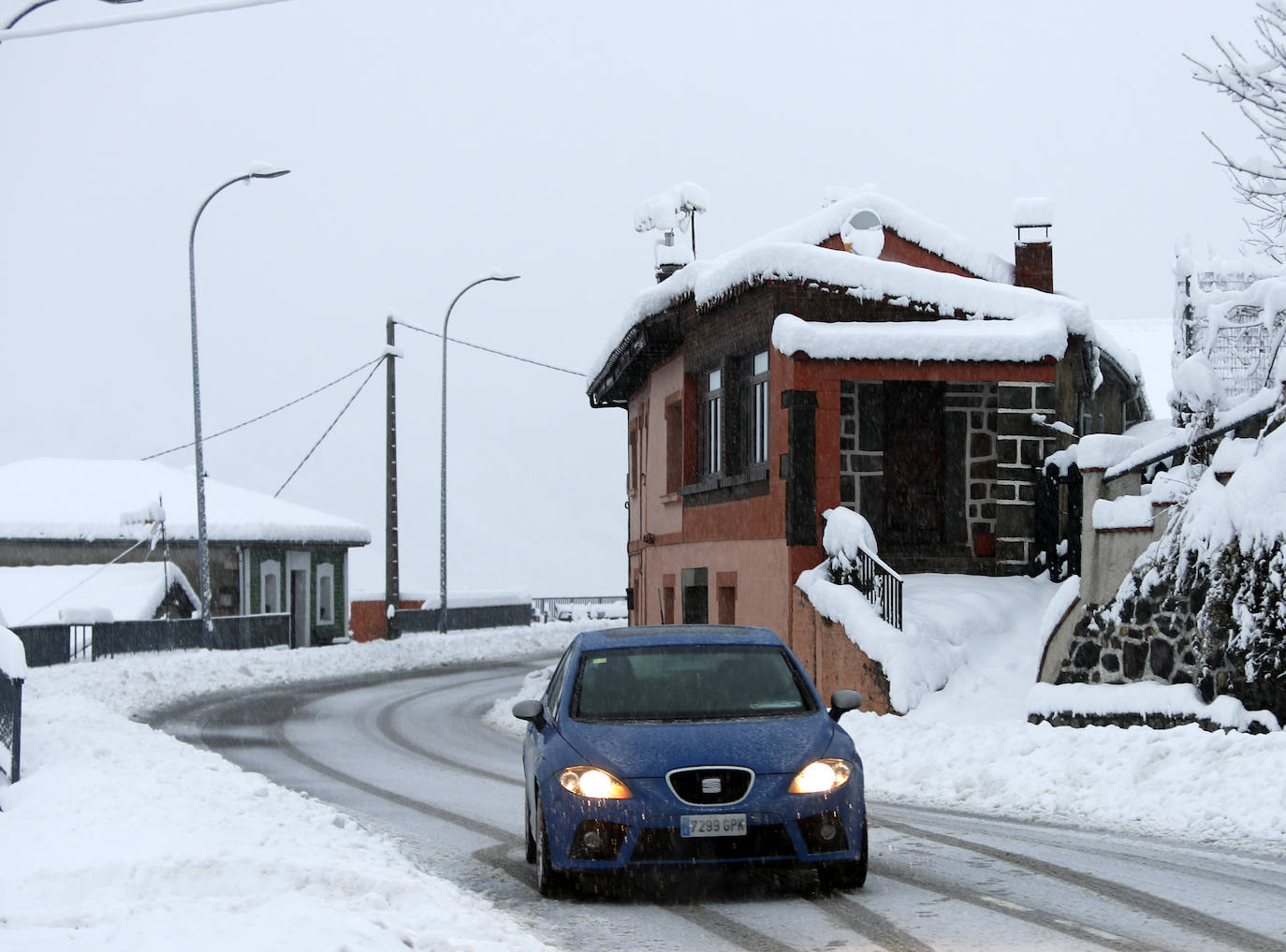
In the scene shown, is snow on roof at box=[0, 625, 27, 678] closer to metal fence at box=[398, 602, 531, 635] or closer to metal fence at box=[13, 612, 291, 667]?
metal fence at box=[13, 612, 291, 667]

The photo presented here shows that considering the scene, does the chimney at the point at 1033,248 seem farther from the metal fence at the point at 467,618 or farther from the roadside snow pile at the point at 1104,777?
the metal fence at the point at 467,618

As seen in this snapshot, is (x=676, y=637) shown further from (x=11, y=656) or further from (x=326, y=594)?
(x=326, y=594)

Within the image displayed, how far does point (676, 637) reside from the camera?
9.59 m

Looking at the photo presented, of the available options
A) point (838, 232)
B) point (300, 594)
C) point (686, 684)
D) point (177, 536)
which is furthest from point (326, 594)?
point (686, 684)

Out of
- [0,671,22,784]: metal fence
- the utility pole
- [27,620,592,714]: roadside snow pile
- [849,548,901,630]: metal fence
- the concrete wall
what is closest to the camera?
[0,671,22,784]: metal fence

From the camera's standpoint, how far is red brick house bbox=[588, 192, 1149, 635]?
20.3m

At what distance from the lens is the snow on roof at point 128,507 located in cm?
4453

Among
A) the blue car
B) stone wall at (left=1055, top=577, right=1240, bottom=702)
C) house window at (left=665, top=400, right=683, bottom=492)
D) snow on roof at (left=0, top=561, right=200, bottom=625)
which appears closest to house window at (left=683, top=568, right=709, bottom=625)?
house window at (left=665, top=400, right=683, bottom=492)

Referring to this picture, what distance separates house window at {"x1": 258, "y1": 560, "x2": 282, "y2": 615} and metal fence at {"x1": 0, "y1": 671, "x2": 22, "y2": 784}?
34929 mm

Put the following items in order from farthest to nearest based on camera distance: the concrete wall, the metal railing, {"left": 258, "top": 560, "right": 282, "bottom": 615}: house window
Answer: {"left": 258, "top": 560, "right": 282, "bottom": 615}: house window
the metal railing
the concrete wall

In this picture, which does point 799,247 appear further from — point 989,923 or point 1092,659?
point 989,923

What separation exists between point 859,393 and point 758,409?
1.46m

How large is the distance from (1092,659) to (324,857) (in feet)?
31.3

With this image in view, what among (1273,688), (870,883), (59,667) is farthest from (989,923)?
(59,667)
